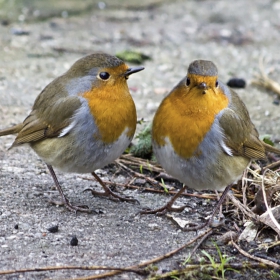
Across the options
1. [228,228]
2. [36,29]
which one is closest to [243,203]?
[228,228]

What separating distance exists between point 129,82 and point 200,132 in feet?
9.83

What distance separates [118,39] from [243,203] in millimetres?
4219

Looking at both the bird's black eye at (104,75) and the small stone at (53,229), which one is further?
the bird's black eye at (104,75)

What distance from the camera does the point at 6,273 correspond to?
9.87 ft

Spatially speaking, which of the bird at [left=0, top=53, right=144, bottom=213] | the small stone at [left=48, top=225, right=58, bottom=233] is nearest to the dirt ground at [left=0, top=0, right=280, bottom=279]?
the small stone at [left=48, top=225, right=58, bottom=233]

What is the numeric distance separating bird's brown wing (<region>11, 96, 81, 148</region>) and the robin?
59 cm

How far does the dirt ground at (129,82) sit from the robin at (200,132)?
42 cm

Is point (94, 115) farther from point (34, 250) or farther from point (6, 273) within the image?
point (6, 273)

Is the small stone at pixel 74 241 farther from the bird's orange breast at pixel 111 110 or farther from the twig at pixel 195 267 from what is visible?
the bird's orange breast at pixel 111 110

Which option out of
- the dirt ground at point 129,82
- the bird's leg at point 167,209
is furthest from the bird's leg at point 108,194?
the bird's leg at point 167,209

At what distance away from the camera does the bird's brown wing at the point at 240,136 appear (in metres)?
3.75

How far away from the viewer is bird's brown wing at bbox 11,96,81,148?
3924 mm

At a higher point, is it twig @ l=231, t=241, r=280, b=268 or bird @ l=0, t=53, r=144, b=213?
bird @ l=0, t=53, r=144, b=213

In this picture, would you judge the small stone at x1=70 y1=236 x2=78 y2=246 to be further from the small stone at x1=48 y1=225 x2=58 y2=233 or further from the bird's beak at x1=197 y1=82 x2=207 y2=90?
the bird's beak at x1=197 y1=82 x2=207 y2=90
